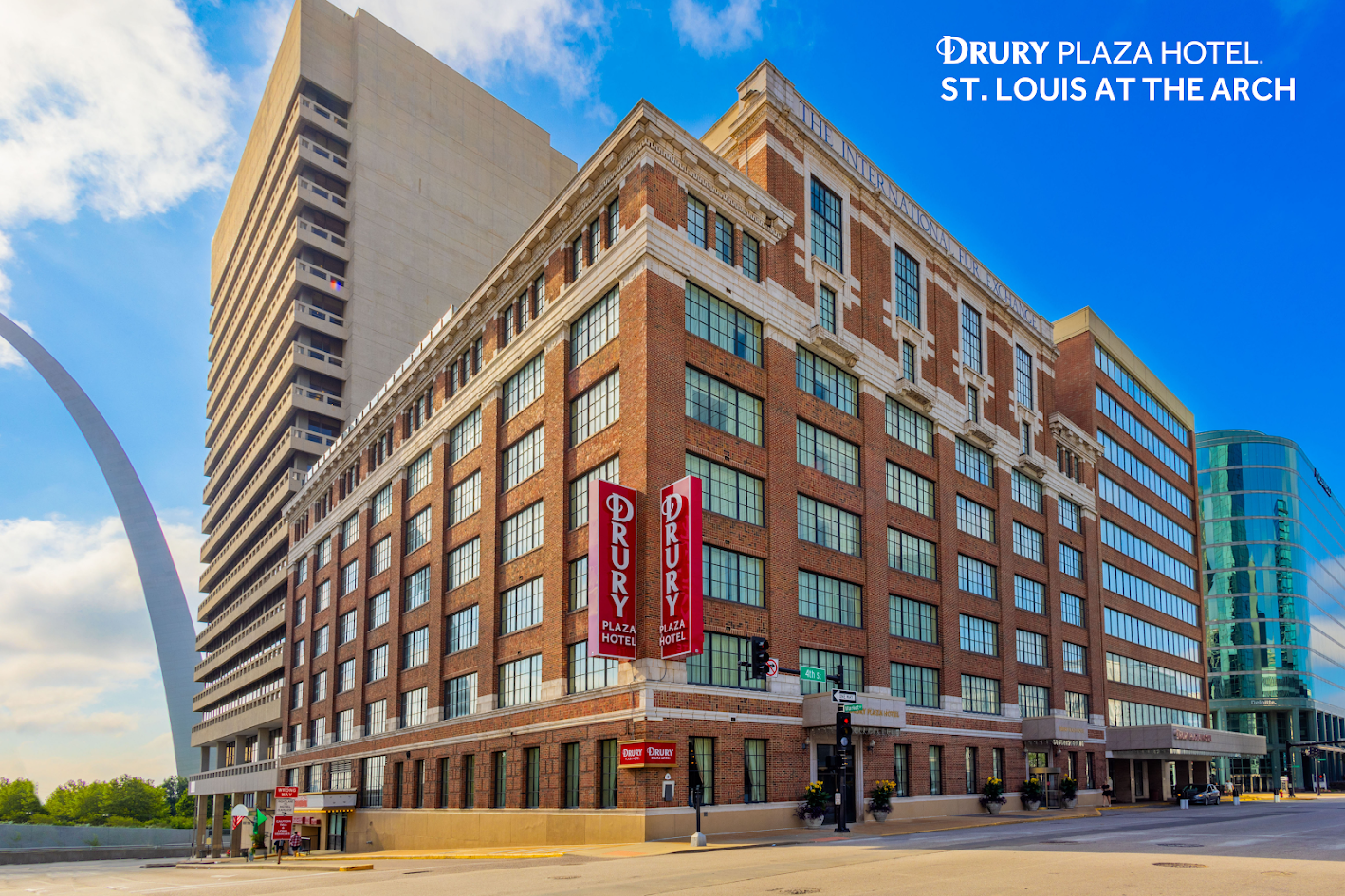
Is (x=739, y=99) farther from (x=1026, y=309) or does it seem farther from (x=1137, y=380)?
(x=1137, y=380)

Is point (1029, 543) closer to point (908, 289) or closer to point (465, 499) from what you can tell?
point (908, 289)

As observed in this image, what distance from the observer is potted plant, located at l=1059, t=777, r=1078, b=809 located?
5512cm

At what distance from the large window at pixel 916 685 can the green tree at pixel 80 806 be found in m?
118

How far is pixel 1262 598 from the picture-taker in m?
124

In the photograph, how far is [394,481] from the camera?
59.9 metres

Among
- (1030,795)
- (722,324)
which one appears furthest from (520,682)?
(1030,795)

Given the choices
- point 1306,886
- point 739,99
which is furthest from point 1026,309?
point 1306,886

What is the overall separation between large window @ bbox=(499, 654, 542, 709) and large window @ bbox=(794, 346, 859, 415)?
627 inches

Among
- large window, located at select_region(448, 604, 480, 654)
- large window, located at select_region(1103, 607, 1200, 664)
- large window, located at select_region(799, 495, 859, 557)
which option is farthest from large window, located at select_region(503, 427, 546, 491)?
large window, located at select_region(1103, 607, 1200, 664)

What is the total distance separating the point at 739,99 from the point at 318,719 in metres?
49.0

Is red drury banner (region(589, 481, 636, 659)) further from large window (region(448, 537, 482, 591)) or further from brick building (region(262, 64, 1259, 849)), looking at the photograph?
large window (region(448, 537, 482, 591))

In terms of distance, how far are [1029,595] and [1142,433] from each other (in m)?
29.0

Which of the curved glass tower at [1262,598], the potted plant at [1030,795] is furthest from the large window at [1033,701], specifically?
the curved glass tower at [1262,598]

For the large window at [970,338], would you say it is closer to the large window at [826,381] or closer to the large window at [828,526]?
the large window at [826,381]
